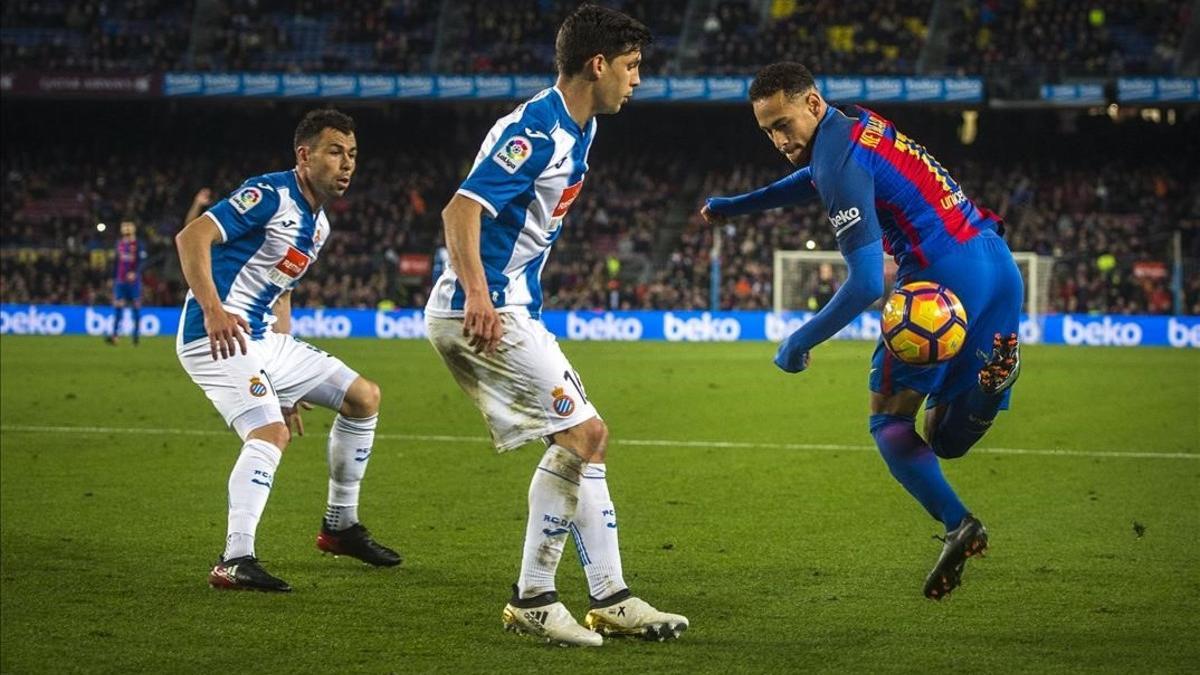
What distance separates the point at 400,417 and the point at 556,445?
9.29 meters

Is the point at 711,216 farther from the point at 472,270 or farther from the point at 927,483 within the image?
the point at 472,270

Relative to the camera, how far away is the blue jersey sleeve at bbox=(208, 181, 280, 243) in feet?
22.5

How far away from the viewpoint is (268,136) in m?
44.6

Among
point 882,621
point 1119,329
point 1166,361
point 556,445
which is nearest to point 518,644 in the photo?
point 556,445

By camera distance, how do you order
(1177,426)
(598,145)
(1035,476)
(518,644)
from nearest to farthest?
(518,644), (1035,476), (1177,426), (598,145)

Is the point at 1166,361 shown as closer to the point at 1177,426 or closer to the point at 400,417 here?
the point at 1177,426

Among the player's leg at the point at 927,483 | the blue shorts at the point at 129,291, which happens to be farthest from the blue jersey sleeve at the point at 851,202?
the blue shorts at the point at 129,291

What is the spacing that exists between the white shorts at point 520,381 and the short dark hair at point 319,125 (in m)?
1.84

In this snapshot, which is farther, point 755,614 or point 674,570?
point 674,570

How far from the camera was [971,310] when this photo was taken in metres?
6.02

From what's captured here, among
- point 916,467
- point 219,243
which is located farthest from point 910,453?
point 219,243

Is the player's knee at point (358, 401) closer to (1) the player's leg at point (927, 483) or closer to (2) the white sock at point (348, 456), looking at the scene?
(2) the white sock at point (348, 456)

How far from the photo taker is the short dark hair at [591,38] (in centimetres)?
543

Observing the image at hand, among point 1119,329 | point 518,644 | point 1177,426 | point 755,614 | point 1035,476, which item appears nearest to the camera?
point 518,644
